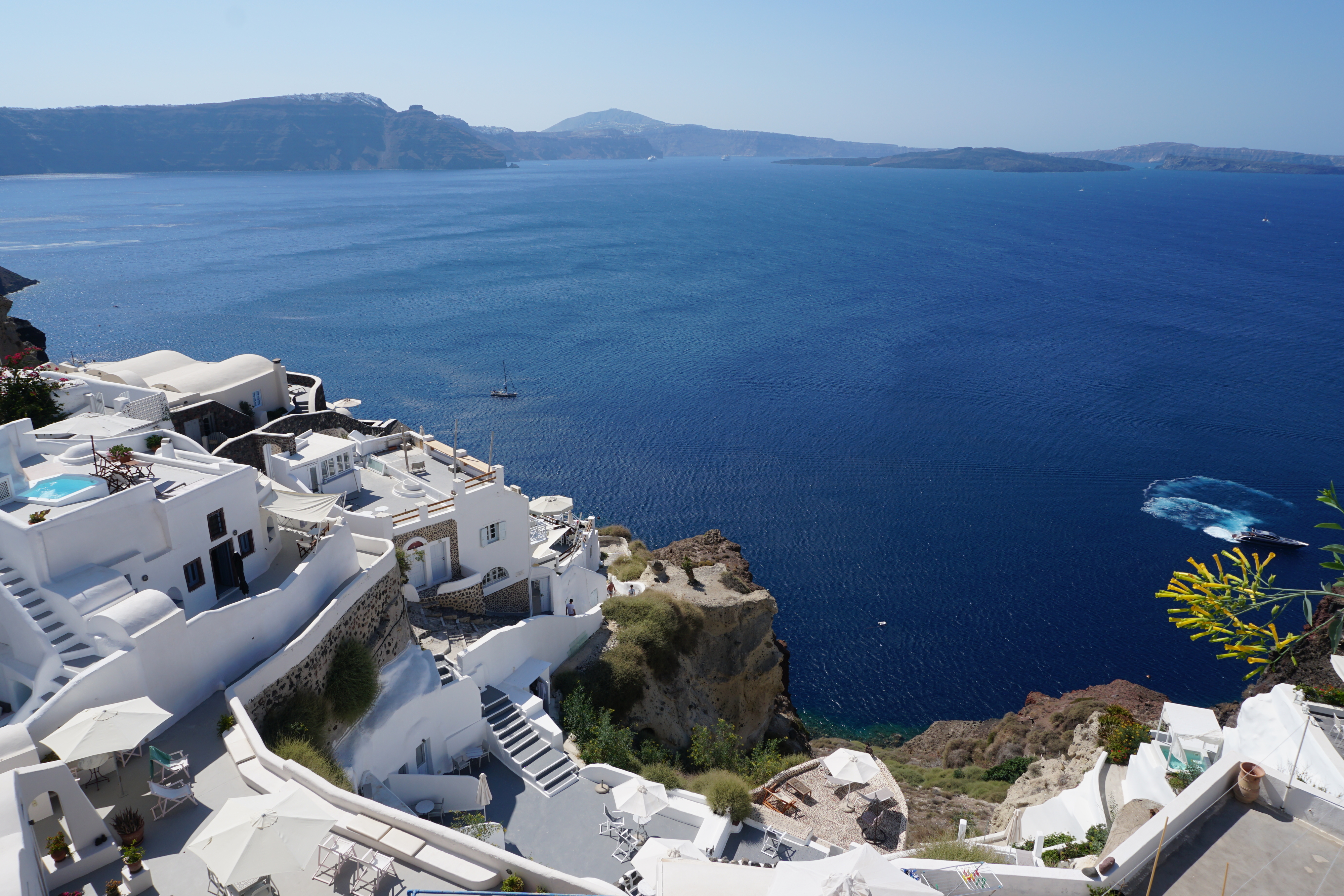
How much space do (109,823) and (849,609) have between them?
4917 cm

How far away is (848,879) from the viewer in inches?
590

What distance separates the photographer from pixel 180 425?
39156 mm

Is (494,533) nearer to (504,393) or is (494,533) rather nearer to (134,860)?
(134,860)

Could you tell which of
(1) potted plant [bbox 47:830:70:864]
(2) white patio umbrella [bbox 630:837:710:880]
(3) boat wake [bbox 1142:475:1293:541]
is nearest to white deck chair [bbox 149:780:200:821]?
(1) potted plant [bbox 47:830:70:864]

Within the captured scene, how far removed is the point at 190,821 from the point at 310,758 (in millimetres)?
3352

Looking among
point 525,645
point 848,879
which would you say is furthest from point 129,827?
point 525,645

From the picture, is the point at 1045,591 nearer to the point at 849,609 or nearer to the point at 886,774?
the point at 849,609

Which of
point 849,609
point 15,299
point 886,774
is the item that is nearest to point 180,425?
point 886,774

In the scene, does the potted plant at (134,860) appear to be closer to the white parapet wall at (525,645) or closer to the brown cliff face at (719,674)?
the white parapet wall at (525,645)

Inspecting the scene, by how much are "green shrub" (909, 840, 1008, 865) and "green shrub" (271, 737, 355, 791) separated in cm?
1469

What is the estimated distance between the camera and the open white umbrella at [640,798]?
2641cm

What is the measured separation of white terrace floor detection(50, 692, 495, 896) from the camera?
15.6m

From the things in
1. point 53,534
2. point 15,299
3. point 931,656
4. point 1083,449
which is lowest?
point 931,656

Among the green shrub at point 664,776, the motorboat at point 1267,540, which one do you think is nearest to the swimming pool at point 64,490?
the green shrub at point 664,776
